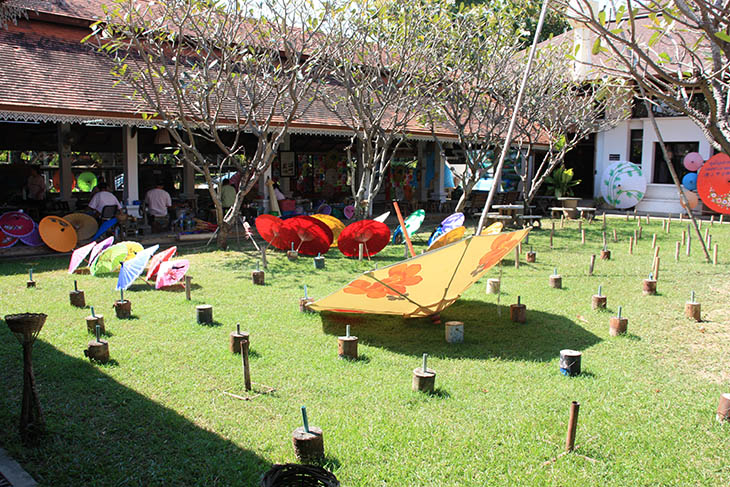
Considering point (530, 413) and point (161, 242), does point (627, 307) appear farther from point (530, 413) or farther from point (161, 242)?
point (161, 242)

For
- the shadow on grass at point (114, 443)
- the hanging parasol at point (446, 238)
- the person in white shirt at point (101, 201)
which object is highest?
the person in white shirt at point (101, 201)

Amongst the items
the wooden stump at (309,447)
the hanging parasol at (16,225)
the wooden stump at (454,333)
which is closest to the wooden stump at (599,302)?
the wooden stump at (454,333)

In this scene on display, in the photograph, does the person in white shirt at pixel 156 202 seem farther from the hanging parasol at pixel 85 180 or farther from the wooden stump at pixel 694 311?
the wooden stump at pixel 694 311

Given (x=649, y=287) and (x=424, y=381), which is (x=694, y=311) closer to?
(x=649, y=287)

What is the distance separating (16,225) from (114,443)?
9.01 metres

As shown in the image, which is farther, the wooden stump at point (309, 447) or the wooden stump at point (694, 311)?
the wooden stump at point (694, 311)

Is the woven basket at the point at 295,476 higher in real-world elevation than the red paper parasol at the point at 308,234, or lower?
lower

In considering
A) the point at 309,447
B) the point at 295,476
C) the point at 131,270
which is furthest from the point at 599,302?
the point at 131,270

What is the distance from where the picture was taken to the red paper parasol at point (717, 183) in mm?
15336

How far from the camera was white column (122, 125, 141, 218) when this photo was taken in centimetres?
1378

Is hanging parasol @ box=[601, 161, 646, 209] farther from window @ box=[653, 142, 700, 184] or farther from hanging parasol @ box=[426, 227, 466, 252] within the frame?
hanging parasol @ box=[426, 227, 466, 252]

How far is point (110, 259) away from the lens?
30.2 ft

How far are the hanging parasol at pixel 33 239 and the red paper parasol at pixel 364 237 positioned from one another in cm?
566

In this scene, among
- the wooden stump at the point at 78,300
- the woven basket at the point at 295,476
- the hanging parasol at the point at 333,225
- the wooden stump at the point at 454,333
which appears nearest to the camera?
the woven basket at the point at 295,476
